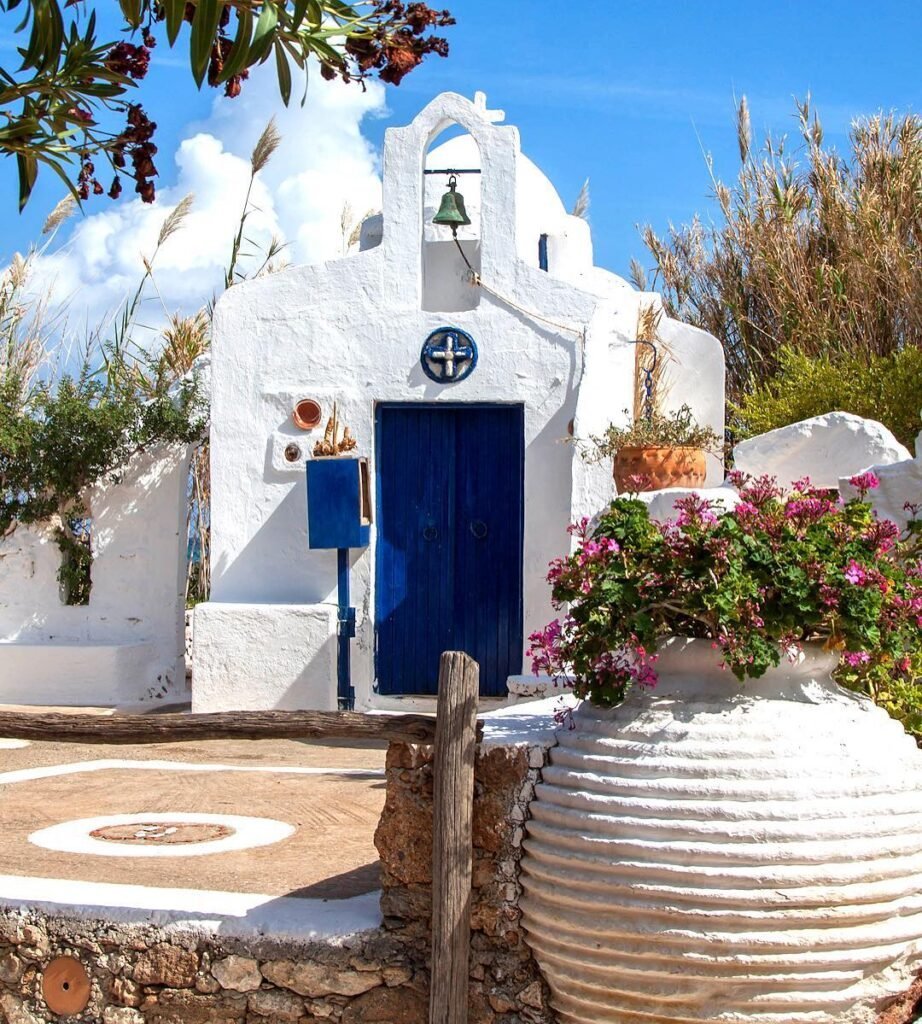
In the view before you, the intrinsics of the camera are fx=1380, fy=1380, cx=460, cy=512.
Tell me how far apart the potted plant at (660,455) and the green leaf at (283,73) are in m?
4.98

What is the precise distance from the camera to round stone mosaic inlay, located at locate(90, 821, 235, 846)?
6098 mm

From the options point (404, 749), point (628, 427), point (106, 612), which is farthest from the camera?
point (106, 612)

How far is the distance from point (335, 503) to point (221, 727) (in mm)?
5072

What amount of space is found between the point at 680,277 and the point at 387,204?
25.6 ft

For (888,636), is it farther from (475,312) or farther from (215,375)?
(215,375)

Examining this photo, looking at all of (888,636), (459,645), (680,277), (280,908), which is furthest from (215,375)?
(680,277)

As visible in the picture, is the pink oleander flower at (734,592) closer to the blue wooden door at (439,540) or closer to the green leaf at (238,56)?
the green leaf at (238,56)

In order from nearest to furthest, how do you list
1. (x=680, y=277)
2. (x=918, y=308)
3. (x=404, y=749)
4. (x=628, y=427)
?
(x=404, y=749)
(x=628, y=427)
(x=918, y=308)
(x=680, y=277)

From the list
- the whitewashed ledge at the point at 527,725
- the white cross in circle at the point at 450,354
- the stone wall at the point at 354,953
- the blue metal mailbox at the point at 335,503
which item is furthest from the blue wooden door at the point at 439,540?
the stone wall at the point at 354,953

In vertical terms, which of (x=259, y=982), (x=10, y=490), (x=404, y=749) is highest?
(x=10, y=490)

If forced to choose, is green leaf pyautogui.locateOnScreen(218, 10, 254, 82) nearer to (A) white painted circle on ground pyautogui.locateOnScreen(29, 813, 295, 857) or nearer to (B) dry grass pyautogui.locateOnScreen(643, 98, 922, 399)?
(A) white painted circle on ground pyautogui.locateOnScreen(29, 813, 295, 857)

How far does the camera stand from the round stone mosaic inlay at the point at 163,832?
610 centimetres

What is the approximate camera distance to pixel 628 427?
9.80 m

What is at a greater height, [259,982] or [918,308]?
[918,308]
